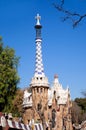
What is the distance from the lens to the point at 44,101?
208ft

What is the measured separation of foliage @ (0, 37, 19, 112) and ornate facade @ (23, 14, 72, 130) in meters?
21.8

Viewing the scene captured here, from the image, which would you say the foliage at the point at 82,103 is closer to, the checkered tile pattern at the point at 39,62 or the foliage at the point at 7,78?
the checkered tile pattern at the point at 39,62

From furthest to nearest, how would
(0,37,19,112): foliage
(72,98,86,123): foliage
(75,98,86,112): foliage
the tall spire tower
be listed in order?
1. (75,98,86,112): foliage
2. (72,98,86,123): foliage
3. the tall spire tower
4. (0,37,19,112): foliage

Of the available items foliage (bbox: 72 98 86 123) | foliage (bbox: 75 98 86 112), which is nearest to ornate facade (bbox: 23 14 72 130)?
foliage (bbox: 72 98 86 123)

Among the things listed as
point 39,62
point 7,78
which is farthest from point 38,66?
point 7,78

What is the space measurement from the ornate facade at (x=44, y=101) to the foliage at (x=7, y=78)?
21810mm

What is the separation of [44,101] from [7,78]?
2726 centimetres

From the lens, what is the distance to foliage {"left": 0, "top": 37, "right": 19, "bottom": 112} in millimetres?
36344

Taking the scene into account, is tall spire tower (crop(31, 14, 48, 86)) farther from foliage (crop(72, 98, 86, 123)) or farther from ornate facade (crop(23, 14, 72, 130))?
foliage (crop(72, 98, 86, 123))

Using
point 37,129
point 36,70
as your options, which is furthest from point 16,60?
point 36,70

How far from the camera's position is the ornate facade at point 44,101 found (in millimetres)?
61709

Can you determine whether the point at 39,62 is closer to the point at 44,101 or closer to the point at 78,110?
the point at 44,101

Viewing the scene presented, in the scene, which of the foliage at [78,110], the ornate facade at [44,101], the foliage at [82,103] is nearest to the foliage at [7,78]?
the ornate facade at [44,101]

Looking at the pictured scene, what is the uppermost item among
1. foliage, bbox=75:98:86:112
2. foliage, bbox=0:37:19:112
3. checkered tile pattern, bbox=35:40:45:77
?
checkered tile pattern, bbox=35:40:45:77
